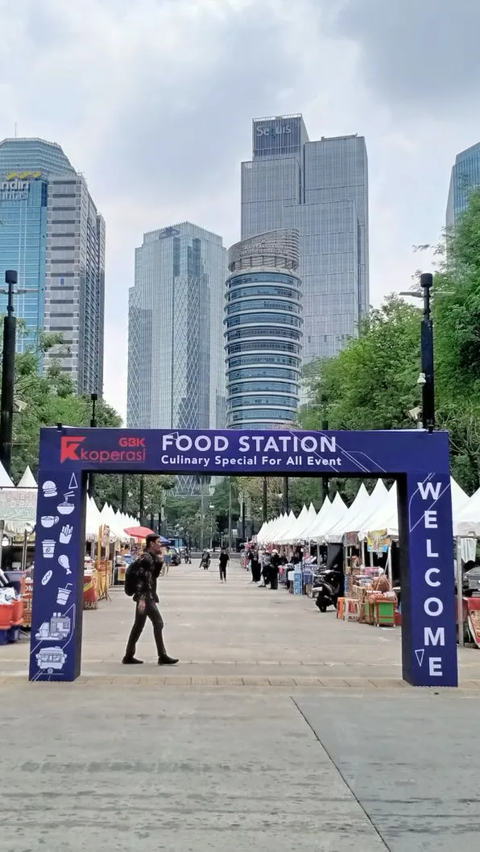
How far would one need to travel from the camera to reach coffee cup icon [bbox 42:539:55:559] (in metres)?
11.2

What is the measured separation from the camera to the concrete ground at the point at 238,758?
518 centimetres

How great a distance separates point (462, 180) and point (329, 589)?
1170 cm

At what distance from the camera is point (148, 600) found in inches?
475

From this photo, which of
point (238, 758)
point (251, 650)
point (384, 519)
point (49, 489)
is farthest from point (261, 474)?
point (384, 519)

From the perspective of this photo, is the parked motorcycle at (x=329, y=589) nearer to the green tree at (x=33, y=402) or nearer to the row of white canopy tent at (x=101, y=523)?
the row of white canopy tent at (x=101, y=523)

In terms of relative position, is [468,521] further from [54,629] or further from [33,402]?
[33,402]

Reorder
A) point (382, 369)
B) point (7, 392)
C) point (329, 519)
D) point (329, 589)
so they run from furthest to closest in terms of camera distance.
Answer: point (382, 369) → point (329, 519) → point (329, 589) → point (7, 392)

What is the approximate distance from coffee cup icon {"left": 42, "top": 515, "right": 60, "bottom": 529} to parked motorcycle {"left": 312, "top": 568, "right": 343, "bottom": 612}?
43.3 ft

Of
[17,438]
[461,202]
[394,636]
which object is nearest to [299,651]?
[394,636]

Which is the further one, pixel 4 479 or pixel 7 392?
pixel 7 392

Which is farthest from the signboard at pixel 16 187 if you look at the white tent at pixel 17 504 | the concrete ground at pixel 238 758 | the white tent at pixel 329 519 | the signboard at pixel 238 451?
the concrete ground at pixel 238 758

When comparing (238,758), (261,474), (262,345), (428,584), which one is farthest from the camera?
(262,345)

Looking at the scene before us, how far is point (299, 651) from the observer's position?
14.4 m

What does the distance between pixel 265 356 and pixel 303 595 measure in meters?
143
